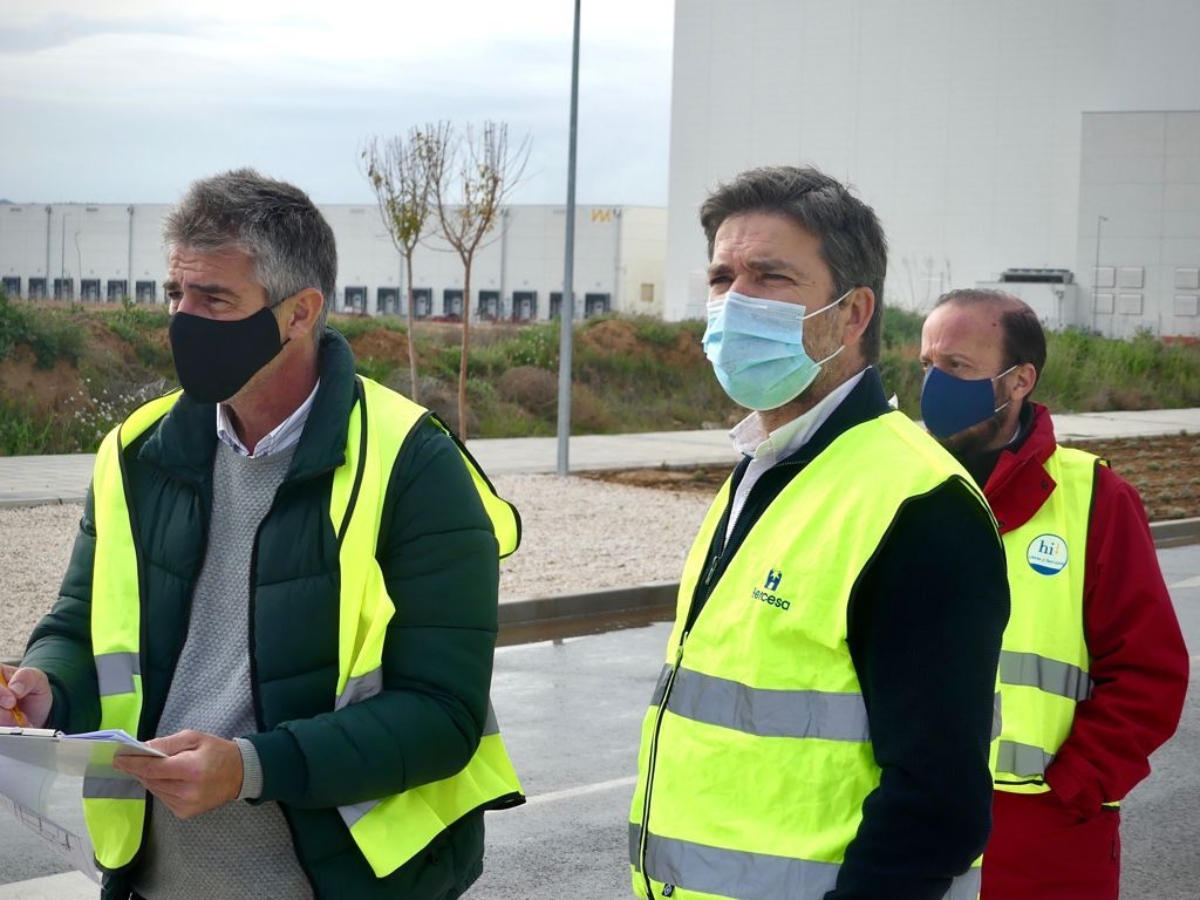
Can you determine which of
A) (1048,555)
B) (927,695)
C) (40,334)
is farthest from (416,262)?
(927,695)

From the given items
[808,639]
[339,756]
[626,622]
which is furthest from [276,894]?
[626,622]

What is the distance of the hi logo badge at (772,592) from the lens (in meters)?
2.30

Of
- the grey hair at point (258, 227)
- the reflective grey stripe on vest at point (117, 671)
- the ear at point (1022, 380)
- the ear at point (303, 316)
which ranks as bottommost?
the reflective grey stripe on vest at point (117, 671)

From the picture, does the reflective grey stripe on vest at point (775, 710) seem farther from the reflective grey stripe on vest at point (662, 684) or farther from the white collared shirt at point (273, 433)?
the white collared shirt at point (273, 433)

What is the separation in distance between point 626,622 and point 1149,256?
53879 millimetres

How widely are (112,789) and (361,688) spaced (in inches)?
18.6

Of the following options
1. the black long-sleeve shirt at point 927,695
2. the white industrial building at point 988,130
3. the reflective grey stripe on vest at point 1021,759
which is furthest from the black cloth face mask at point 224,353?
the white industrial building at point 988,130

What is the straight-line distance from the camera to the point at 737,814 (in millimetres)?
2312

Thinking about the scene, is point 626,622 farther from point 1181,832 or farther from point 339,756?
point 339,756

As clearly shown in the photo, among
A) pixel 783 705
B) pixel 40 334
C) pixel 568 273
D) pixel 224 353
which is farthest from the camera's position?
pixel 40 334

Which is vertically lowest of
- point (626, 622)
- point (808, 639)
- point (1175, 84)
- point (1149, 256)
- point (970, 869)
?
point (626, 622)

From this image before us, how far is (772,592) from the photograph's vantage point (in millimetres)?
2322

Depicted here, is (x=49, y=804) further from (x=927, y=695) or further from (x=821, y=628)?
(x=927, y=695)

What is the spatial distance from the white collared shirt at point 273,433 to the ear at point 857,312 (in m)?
Answer: 0.93
